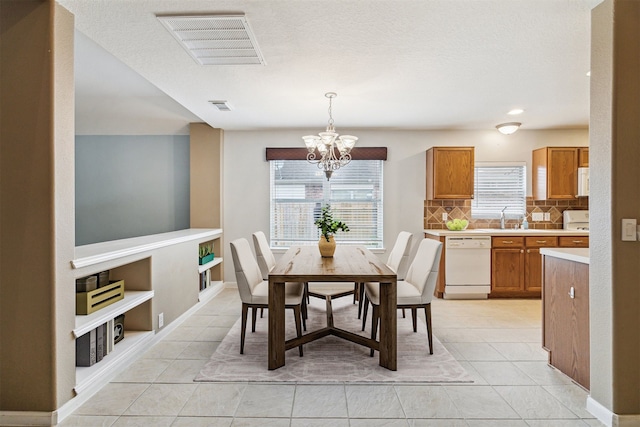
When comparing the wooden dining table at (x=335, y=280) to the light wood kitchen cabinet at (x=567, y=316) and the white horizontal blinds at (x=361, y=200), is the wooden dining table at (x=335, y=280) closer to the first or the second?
the light wood kitchen cabinet at (x=567, y=316)

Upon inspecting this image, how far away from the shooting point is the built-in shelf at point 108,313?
85.7 inches

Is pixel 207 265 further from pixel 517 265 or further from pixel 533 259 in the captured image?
pixel 533 259

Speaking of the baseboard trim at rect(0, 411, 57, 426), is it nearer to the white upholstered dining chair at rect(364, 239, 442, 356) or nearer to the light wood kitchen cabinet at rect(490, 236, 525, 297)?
the white upholstered dining chair at rect(364, 239, 442, 356)

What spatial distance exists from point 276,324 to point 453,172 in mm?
3435

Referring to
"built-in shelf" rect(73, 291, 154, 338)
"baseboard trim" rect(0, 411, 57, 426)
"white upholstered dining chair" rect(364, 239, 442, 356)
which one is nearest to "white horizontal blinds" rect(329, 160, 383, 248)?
"white upholstered dining chair" rect(364, 239, 442, 356)

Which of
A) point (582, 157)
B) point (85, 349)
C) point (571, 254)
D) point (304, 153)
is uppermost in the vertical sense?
point (304, 153)

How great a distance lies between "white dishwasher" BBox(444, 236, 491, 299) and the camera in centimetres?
457

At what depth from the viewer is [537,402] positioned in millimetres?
2154

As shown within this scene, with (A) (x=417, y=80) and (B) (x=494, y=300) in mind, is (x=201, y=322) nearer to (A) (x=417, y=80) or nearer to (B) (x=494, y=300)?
(A) (x=417, y=80)

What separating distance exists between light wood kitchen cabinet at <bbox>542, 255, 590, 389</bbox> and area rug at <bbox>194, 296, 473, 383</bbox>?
2.29 feet

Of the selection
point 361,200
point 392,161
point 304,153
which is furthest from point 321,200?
point 392,161

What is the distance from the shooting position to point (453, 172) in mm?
4797

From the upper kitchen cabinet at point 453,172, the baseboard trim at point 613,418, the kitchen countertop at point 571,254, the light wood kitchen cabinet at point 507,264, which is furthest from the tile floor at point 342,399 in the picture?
the upper kitchen cabinet at point 453,172

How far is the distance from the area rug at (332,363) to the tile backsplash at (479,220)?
7.26 ft
